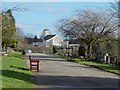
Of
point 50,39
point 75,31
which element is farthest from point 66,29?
point 50,39

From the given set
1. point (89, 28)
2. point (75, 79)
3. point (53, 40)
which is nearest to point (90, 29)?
point (89, 28)

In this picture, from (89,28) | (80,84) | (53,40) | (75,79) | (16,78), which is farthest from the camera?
(53,40)

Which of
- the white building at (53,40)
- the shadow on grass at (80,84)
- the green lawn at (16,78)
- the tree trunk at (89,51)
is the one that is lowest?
the shadow on grass at (80,84)

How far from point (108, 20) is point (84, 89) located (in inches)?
1929

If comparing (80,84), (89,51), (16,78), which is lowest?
(80,84)

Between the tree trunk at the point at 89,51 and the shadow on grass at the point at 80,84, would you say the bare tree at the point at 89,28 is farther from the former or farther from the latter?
the shadow on grass at the point at 80,84

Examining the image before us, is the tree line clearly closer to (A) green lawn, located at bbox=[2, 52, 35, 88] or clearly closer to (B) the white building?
(A) green lawn, located at bbox=[2, 52, 35, 88]

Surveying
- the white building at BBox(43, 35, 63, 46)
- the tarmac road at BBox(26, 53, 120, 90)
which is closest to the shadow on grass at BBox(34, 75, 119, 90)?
the tarmac road at BBox(26, 53, 120, 90)

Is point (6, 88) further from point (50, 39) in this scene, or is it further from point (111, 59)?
point (50, 39)

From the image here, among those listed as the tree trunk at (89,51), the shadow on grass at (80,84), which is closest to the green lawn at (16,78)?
the shadow on grass at (80,84)

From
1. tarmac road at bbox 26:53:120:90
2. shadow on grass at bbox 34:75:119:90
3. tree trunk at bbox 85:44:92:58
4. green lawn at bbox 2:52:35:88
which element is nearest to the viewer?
green lawn at bbox 2:52:35:88

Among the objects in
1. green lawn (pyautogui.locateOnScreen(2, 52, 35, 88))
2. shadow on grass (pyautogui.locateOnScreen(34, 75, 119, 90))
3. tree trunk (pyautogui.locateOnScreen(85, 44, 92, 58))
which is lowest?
shadow on grass (pyautogui.locateOnScreen(34, 75, 119, 90))

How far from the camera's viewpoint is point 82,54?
71.8 metres

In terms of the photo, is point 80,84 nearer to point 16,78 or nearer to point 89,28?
point 16,78
